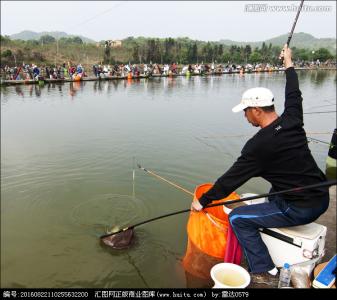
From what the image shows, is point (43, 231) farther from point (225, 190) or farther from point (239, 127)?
point (239, 127)

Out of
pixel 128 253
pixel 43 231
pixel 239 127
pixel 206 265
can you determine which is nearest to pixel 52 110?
pixel 239 127

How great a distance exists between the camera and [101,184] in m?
7.61

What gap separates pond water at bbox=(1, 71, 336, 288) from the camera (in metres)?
4.75

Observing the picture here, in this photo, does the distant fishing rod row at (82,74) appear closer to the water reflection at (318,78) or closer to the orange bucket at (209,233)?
the water reflection at (318,78)

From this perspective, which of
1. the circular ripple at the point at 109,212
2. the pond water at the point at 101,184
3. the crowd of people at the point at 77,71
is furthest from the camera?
the crowd of people at the point at 77,71

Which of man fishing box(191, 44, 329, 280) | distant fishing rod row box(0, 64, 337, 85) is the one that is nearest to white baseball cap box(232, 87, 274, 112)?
man fishing box(191, 44, 329, 280)

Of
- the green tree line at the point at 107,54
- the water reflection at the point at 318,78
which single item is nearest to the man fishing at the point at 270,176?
the water reflection at the point at 318,78

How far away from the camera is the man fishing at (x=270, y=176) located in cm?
334

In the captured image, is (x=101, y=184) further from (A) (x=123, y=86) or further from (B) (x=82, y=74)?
(B) (x=82, y=74)

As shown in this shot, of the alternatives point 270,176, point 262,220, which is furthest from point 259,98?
point 262,220

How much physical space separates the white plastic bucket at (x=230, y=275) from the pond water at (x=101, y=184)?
1.07 m

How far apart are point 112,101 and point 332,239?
1719 cm

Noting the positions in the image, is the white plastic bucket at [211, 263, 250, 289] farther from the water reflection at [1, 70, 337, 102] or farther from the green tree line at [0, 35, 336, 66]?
the green tree line at [0, 35, 336, 66]

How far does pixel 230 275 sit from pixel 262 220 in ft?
2.31
